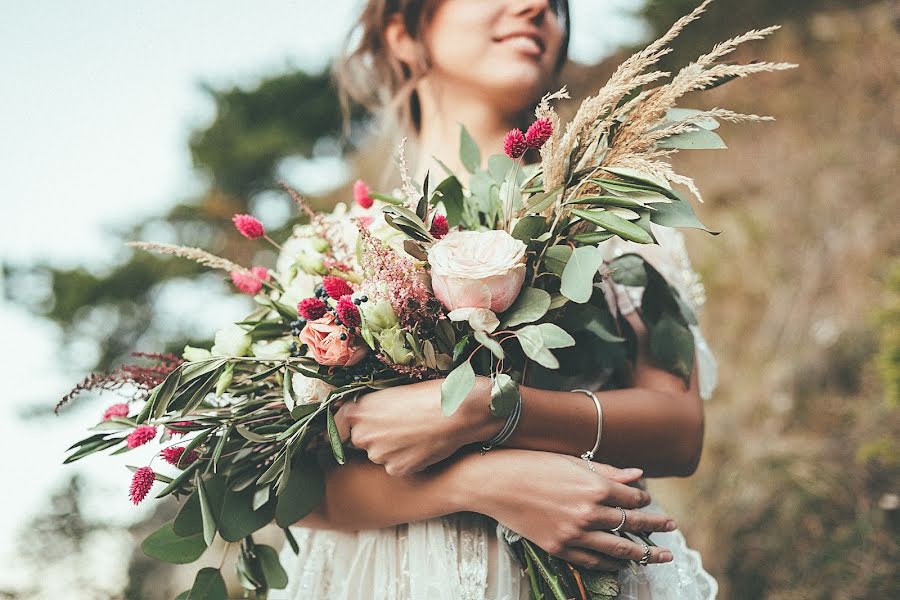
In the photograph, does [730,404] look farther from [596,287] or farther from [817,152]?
[596,287]

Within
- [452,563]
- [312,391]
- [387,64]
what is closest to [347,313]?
[312,391]

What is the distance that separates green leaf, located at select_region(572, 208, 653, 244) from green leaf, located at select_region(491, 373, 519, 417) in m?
0.24

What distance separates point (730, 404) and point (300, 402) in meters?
3.01

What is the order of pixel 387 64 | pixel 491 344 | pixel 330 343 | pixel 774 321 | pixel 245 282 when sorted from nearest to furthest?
pixel 491 344, pixel 330 343, pixel 245 282, pixel 387 64, pixel 774 321

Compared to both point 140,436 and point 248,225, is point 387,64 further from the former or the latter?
point 140,436

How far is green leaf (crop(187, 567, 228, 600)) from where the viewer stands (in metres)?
1.22

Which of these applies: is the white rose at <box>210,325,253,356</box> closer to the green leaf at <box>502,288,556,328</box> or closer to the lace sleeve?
the green leaf at <box>502,288,556,328</box>

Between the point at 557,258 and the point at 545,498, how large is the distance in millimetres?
353

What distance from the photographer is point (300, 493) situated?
1.18 meters

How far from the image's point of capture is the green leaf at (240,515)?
3.84 feet

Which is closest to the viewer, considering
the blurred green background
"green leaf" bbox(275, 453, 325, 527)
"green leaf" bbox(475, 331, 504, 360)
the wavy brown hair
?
"green leaf" bbox(475, 331, 504, 360)

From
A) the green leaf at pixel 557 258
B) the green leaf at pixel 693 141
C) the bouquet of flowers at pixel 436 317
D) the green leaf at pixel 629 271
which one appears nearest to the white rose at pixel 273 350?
the bouquet of flowers at pixel 436 317

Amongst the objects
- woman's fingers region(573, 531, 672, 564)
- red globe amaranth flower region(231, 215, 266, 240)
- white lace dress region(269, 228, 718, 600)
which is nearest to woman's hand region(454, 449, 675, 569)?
woman's fingers region(573, 531, 672, 564)

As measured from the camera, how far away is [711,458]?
3502mm
